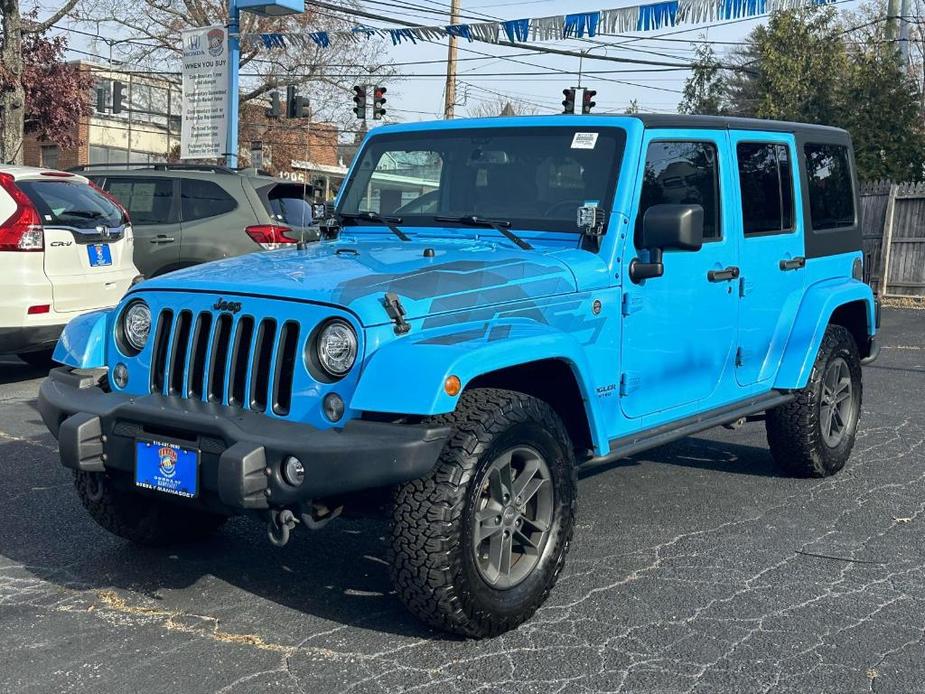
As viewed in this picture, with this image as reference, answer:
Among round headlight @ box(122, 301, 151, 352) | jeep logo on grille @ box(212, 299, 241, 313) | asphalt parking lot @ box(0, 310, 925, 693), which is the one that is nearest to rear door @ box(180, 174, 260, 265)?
asphalt parking lot @ box(0, 310, 925, 693)

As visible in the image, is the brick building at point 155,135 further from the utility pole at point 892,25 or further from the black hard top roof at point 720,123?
the black hard top roof at point 720,123

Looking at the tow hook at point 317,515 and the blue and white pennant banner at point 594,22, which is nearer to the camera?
the tow hook at point 317,515

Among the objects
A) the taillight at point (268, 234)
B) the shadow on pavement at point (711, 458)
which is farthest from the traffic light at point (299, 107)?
the shadow on pavement at point (711, 458)

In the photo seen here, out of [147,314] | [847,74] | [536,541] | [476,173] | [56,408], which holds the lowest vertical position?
[536,541]

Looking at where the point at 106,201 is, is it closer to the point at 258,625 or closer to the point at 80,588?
the point at 80,588

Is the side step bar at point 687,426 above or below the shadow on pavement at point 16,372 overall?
above

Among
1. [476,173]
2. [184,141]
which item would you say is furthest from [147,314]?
[184,141]

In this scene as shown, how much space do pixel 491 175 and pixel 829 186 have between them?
236 cm

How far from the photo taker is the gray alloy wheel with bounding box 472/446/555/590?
3748 mm

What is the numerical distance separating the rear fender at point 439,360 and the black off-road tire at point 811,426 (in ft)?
8.03

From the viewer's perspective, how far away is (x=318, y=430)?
3549 mm

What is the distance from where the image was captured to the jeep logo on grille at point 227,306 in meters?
3.82

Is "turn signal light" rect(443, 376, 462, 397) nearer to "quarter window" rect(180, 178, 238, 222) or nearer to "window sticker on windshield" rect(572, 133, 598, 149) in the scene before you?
"window sticker on windshield" rect(572, 133, 598, 149)

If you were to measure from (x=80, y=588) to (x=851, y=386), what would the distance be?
442 cm
